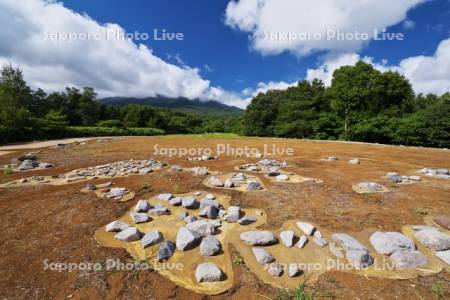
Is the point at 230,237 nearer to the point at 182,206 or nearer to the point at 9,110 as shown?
the point at 182,206

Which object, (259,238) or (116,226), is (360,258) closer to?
(259,238)

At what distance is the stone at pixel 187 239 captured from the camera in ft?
10.9

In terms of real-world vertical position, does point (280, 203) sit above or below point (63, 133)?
below

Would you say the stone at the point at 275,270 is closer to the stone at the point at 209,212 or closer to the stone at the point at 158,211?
the stone at the point at 209,212

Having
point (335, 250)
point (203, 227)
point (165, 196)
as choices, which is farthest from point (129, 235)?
point (335, 250)

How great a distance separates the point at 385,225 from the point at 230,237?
2.88 metres

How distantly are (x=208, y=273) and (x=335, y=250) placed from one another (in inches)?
78.0

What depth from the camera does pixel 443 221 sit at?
3.90 m

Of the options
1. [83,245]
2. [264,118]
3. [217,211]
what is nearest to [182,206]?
[217,211]

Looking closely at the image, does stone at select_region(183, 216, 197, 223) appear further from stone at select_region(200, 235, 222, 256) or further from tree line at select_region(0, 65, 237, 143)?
tree line at select_region(0, 65, 237, 143)

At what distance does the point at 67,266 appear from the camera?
288 cm

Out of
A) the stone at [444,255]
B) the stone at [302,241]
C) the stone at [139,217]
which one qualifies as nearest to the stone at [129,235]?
the stone at [139,217]

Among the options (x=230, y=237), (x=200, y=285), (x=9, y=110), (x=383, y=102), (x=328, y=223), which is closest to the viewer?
(x=200, y=285)

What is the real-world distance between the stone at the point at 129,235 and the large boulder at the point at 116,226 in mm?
186
